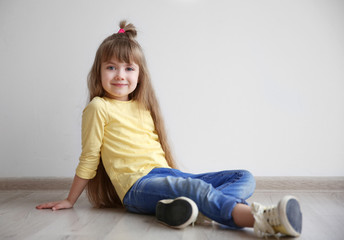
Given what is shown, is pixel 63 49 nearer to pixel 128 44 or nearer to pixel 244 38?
pixel 128 44

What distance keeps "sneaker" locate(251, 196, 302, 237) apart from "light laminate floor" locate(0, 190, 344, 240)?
5cm

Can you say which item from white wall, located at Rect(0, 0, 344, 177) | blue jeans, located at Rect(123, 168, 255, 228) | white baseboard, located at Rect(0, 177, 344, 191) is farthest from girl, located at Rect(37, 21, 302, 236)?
white baseboard, located at Rect(0, 177, 344, 191)

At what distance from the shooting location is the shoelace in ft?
3.34

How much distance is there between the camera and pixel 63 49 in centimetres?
183

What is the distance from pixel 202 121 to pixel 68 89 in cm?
63

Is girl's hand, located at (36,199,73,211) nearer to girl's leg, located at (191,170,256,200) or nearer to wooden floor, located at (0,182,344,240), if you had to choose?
wooden floor, located at (0,182,344,240)

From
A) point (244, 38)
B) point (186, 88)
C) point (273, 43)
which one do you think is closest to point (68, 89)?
point (186, 88)

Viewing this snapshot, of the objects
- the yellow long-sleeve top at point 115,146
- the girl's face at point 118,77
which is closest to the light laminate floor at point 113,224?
the yellow long-sleeve top at point 115,146

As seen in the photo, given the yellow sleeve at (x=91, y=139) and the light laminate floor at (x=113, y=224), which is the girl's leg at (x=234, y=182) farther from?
the yellow sleeve at (x=91, y=139)

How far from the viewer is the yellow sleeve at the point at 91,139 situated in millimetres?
1433

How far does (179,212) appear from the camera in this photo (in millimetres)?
1150

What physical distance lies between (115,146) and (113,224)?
1.04 ft

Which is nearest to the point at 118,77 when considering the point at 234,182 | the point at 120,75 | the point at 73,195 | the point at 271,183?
the point at 120,75

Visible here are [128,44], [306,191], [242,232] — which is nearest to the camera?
[242,232]
